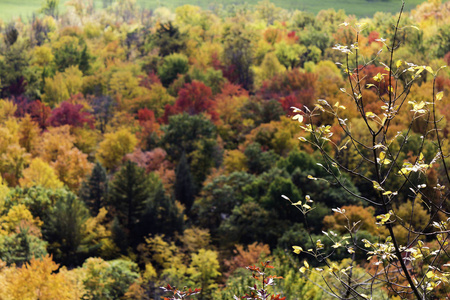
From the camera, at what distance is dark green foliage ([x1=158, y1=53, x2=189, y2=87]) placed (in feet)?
257

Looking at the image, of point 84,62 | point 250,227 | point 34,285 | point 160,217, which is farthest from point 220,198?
point 84,62

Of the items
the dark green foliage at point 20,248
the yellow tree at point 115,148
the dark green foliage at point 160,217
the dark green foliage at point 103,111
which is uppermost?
the dark green foliage at point 20,248

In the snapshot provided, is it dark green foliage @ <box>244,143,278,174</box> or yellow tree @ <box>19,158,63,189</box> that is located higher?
dark green foliage @ <box>244,143,278,174</box>

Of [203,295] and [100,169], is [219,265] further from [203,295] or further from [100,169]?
[100,169]

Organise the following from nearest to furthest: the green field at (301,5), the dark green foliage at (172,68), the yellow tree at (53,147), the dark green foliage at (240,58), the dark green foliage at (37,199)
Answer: the dark green foliage at (37,199)
the yellow tree at (53,147)
the dark green foliage at (240,58)
the dark green foliage at (172,68)
the green field at (301,5)

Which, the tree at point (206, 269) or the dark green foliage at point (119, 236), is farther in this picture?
the dark green foliage at point (119, 236)

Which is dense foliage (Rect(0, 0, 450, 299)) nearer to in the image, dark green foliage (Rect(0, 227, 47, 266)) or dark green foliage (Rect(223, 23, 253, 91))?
dark green foliage (Rect(0, 227, 47, 266))

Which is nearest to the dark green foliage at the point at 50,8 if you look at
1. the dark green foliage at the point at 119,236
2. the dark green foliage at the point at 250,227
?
the dark green foliage at the point at 119,236

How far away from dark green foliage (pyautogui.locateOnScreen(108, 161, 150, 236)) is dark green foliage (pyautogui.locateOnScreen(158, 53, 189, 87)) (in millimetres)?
42307

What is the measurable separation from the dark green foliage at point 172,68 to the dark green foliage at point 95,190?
132 feet

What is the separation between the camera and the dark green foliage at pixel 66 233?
33.5m

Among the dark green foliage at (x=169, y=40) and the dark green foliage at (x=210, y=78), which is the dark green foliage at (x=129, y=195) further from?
the dark green foliage at (x=169, y=40)

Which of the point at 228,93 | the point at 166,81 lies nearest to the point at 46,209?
the point at 228,93

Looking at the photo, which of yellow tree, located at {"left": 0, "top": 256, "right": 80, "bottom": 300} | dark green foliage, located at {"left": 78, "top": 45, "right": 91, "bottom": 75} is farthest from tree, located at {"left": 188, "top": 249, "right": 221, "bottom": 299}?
dark green foliage, located at {"left": 78, "top": 45, "right": 91, "bottom": 75}
